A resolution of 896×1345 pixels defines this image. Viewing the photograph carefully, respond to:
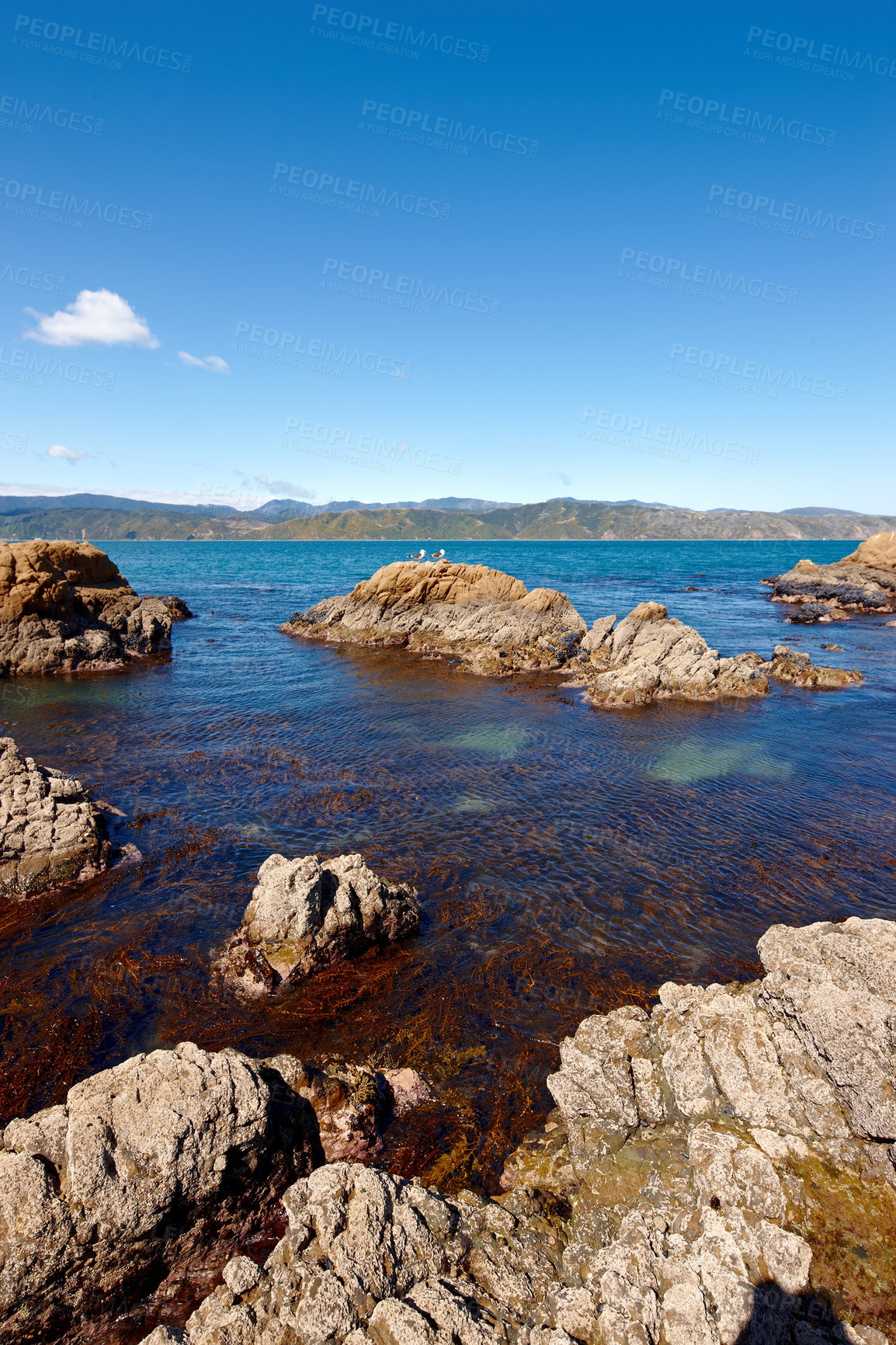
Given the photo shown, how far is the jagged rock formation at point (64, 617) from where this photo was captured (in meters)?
34.1

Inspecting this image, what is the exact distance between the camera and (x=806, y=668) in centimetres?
3450

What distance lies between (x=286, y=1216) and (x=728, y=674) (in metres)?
31.2

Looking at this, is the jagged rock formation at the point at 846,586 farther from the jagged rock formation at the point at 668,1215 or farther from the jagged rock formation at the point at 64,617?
the jagged rock formation at the point at 668,1215

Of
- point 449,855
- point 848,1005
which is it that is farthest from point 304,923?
point 848,1005

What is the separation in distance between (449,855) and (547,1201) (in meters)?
9.31

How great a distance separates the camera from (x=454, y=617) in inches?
1783

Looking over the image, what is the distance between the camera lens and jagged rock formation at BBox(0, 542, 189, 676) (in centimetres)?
3412

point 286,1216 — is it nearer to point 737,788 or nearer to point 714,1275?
point 714,1275

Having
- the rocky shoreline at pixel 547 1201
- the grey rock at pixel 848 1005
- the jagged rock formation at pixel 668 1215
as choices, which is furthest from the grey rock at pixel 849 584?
the rocky shoreline at pixel 547 1201

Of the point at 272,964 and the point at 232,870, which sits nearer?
the point at 272,964

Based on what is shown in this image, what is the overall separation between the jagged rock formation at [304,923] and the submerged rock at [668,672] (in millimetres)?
20618

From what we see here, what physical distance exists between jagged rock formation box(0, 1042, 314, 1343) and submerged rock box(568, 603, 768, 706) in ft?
85.1

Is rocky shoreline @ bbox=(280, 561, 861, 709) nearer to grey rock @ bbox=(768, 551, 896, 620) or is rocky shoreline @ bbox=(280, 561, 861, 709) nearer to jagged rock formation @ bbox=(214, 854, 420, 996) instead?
jagged rock formation @ bbox=(214, 854, 420, 996)

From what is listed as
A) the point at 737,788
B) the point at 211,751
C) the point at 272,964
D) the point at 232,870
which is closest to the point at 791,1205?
the point at 272,964
